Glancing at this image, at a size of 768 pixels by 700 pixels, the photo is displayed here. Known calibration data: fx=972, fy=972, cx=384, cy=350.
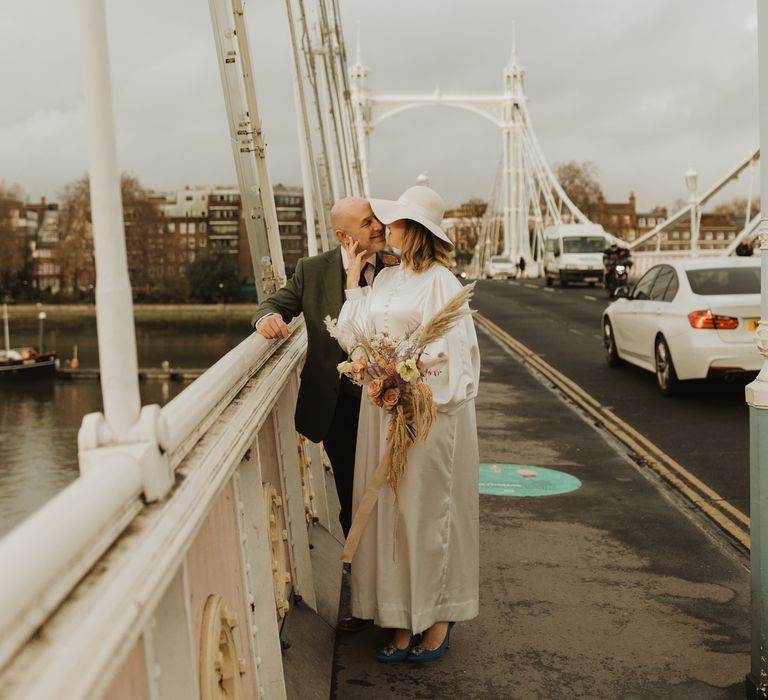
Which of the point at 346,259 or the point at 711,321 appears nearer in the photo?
the point at 346,259

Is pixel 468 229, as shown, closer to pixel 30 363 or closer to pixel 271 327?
pixel 30 363

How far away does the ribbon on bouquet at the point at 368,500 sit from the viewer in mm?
3471

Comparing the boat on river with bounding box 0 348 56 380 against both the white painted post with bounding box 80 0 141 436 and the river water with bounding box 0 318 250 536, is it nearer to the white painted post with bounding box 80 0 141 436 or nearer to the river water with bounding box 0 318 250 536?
the river water with bounding box 0 318 250 536

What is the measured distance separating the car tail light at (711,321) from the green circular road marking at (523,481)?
3604mm

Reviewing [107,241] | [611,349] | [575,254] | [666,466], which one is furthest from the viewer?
[575,254]

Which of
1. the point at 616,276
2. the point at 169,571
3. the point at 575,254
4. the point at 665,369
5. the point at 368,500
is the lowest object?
the point at 665,369

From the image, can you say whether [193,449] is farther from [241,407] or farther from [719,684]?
[719,684]

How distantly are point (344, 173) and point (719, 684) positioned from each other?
15.9 metres

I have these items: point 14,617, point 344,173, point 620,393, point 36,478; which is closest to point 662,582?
point 14,617

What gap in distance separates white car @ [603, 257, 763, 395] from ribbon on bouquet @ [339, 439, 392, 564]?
665 cm

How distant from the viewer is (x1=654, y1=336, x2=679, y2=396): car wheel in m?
10.2

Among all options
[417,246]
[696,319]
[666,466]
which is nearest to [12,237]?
[417,246]

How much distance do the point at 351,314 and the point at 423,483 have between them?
0.68m

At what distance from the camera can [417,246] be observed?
3482 millimetres
